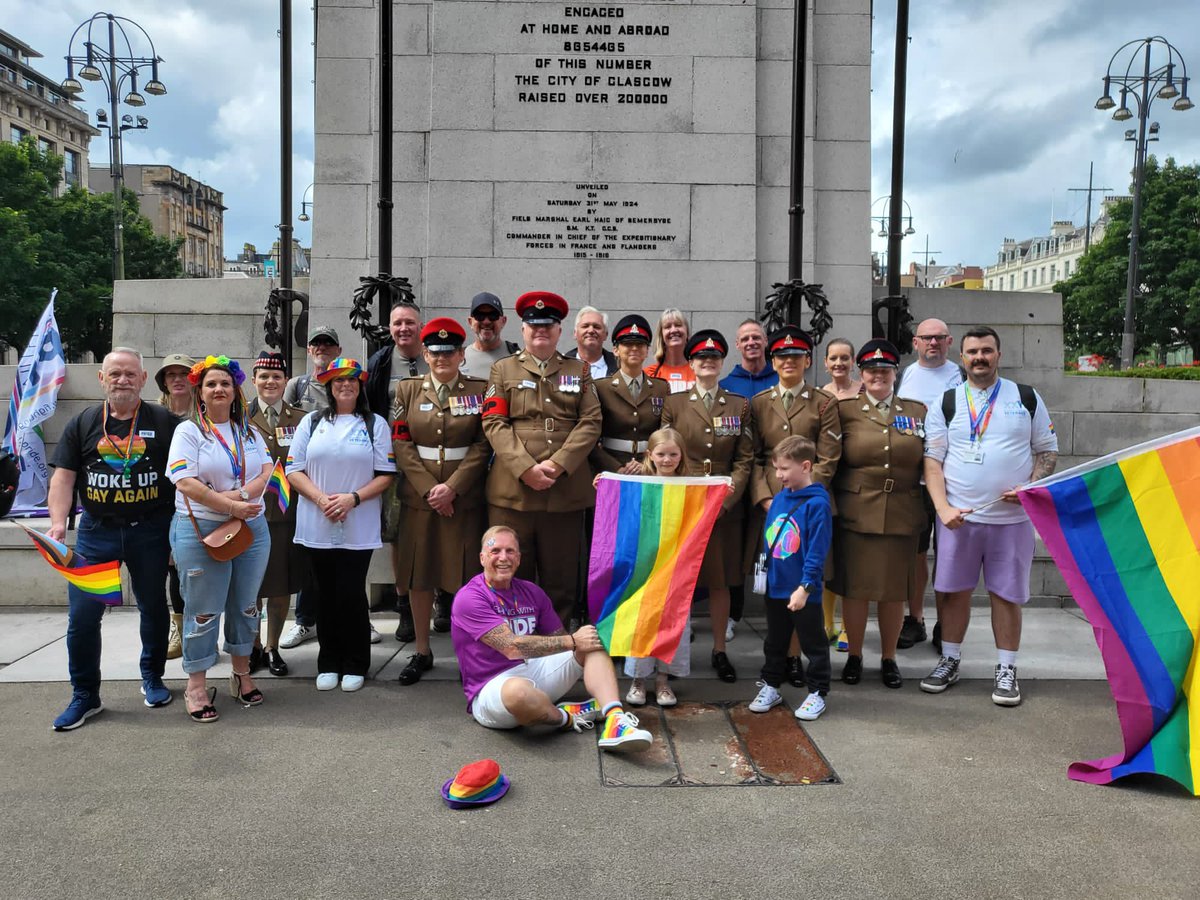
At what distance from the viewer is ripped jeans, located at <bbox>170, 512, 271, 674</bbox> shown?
487 centimetres

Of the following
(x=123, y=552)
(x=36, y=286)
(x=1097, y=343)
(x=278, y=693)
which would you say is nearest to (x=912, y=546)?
(x=278, y=693)

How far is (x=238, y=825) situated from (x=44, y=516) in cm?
650

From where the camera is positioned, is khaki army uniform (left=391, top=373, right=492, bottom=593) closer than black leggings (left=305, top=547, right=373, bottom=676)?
No

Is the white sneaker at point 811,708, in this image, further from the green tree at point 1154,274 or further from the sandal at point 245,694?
the green tree at point 1154,274

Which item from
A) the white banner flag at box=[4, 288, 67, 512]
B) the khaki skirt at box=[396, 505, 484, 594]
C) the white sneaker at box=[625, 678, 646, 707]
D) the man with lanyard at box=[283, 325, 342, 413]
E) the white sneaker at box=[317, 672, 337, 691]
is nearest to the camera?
the white sneaker at box=[625, 678, 646, 707]

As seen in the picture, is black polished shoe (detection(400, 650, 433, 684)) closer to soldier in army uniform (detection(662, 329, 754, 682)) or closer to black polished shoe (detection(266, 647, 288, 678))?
black polished shoe (detection(266, 647, 288, 678))

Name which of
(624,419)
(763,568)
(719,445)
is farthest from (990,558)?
(624,419)

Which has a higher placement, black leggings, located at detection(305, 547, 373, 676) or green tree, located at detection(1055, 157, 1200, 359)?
green tree, located at detection(1055, 157, 1200, 359)

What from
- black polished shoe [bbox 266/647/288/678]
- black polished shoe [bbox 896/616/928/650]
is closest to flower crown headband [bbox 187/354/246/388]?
black polished shoe [bbox 266/647/288/678]

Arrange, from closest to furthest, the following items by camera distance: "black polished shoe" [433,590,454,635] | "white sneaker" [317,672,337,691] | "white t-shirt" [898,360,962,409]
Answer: "white sneaker" [317,672,337,691] < "white t-shirt" [898,360,962,409] < "black polished shoe" [433,590,454,635]

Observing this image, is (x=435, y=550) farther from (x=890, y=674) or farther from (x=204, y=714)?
(x=890, y=674)

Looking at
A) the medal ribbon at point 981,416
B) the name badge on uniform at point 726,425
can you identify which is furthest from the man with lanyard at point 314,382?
the medal ribbon at point 981,416

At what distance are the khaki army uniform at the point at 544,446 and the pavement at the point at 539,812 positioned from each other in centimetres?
101

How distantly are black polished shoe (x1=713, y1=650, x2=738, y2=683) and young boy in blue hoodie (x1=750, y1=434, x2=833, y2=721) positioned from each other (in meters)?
0.43
